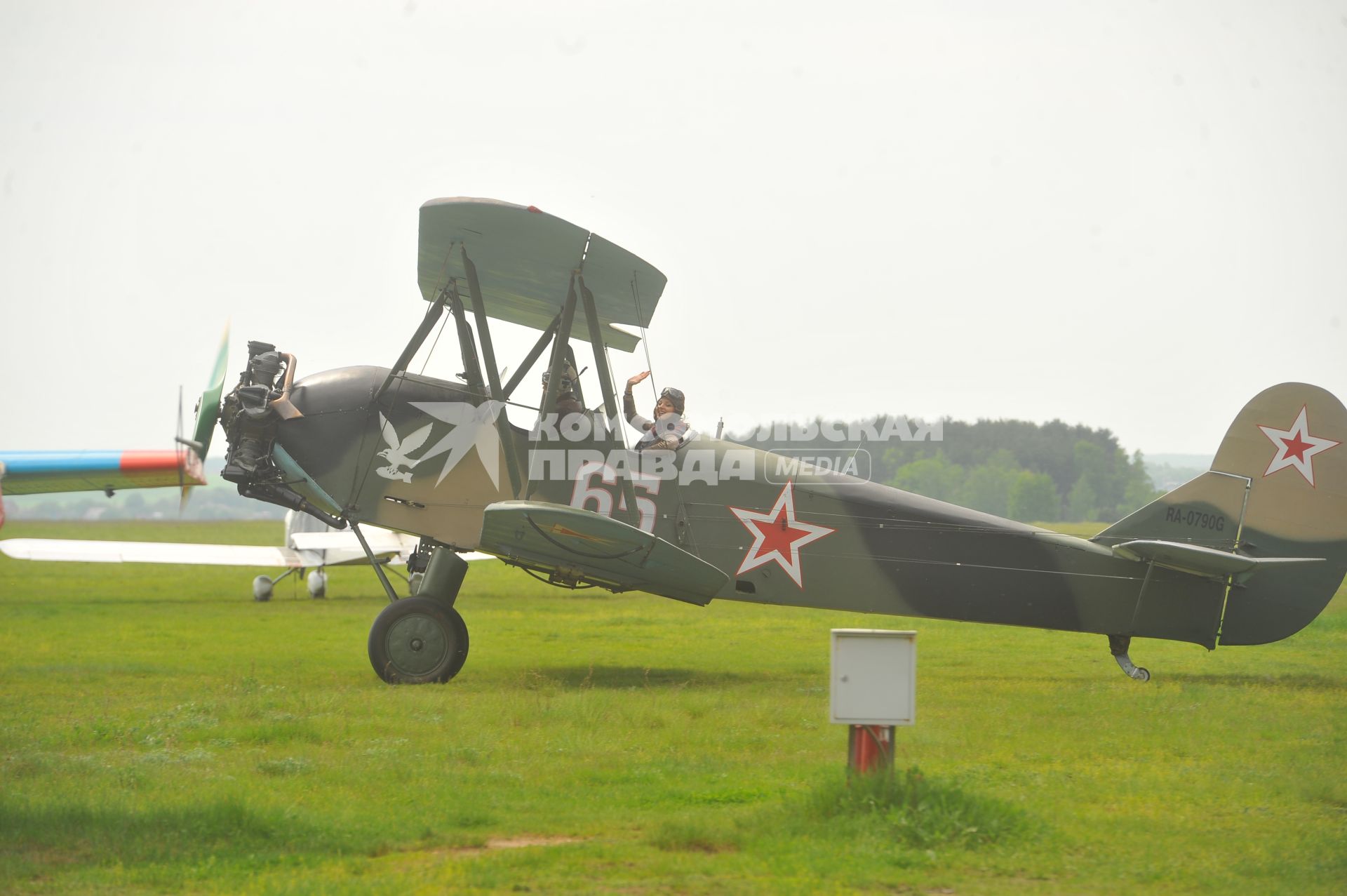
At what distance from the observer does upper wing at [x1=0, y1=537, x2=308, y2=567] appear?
2138cm

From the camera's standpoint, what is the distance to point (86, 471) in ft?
48.5

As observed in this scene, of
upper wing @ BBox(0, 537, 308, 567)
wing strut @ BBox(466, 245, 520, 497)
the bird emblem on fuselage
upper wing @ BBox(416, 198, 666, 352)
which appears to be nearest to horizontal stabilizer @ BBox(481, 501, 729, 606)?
wing strut @ BBox(466, 245, 520, 497)

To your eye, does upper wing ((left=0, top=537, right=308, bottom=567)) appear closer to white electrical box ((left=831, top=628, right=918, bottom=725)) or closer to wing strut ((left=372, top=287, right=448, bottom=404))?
wing strut ((left=372, top=287, right=448, bottom=404))

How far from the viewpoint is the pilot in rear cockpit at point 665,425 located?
32.2ft

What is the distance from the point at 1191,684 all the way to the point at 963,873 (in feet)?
20.7

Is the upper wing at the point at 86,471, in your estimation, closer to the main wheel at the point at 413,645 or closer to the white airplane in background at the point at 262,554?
the white airplane in background at the point at 262,554

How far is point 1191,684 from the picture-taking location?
9.93 meters

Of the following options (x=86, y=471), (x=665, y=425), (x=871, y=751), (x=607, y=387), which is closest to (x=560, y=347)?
(x=607, y=387)

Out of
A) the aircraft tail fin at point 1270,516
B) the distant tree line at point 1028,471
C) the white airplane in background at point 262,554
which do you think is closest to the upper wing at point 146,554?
the white airplane in background at point 262,554

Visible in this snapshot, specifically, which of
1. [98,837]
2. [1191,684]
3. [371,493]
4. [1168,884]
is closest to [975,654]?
[1191,684]

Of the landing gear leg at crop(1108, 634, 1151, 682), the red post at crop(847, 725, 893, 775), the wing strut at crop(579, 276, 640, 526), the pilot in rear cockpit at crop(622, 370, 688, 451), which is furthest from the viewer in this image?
the landing gear leg at crop(1108, 634, 1151, 682)

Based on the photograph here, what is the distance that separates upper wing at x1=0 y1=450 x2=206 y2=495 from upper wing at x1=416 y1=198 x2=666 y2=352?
6.20 metres

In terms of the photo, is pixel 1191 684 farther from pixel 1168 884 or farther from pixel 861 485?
pixel 1168 884

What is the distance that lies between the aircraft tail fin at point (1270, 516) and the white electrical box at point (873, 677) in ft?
17.5
